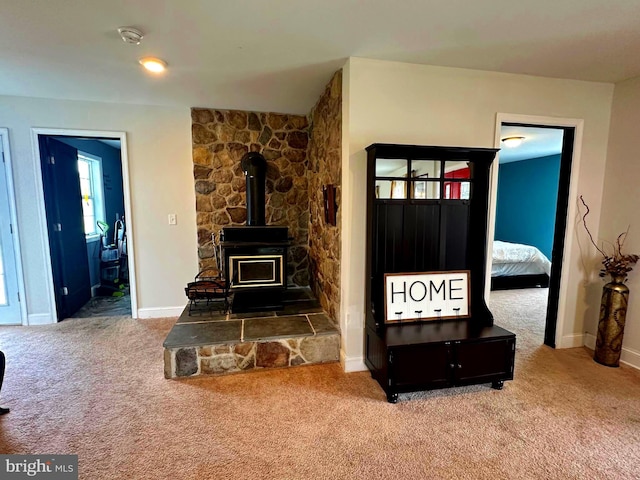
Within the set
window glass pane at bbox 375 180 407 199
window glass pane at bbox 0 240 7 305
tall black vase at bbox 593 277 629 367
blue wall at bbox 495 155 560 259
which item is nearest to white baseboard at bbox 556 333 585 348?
tall black vase at bbox 593 277 629 367

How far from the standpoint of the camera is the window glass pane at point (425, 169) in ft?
8.23

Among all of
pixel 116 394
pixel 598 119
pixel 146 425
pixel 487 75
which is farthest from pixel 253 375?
pixel 598 119

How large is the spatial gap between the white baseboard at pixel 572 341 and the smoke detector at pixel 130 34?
4227 mm

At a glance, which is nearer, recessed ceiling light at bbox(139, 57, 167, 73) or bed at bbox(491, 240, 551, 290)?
recessed ceiling light at bbox(139, 57, 167, 73)

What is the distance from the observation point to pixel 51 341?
10.2 feet

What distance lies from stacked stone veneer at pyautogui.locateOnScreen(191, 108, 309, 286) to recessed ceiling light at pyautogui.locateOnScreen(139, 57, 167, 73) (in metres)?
1.13

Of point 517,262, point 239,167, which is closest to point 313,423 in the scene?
point 239,167

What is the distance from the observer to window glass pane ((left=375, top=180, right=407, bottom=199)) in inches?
96.9

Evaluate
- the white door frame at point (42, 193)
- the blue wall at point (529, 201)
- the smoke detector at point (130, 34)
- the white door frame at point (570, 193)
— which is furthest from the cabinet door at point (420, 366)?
the blue wall at point (529, 201)

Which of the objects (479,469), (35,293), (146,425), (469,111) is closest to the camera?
(479,469)

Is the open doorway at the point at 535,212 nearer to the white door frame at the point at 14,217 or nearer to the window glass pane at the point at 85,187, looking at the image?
the white door frame at the point at 14,217

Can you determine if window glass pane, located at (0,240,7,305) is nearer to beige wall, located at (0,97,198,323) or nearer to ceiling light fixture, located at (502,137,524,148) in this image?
beige wall, located at (0,97,198,323)

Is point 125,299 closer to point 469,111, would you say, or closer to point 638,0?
point 469,111

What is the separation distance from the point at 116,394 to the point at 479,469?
2.37m
